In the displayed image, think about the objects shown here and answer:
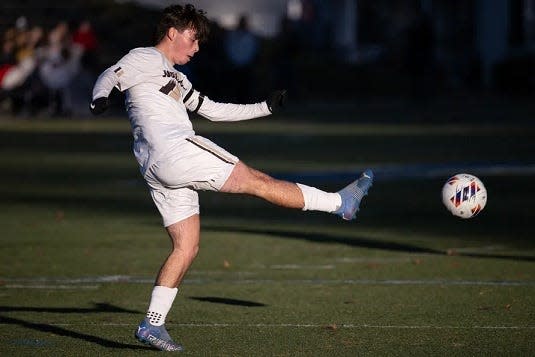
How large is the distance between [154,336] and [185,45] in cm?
183

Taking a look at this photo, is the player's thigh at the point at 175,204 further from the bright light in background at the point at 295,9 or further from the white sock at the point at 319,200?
the bright light in background at the point at 295,9

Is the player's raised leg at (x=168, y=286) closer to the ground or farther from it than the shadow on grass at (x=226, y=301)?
closer to the ground

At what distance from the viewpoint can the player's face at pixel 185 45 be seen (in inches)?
380

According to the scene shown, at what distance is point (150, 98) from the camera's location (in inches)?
373

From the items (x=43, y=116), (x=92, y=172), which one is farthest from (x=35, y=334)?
(x=43, y=116)

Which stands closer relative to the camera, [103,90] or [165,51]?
[103,90]

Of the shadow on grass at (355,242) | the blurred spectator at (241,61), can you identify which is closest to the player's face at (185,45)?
the shadow on grass at (355,242)

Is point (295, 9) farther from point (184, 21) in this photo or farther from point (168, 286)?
point (168, 286)

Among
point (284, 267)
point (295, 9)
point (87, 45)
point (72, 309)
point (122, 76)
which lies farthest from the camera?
point (295, 9)

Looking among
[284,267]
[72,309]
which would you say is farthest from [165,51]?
[284,267]

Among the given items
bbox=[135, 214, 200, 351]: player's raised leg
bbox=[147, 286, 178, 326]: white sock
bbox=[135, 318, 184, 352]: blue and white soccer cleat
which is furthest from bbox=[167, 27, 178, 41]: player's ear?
bbox=[135, 318, 184, 352]: blue and white soccer cleat

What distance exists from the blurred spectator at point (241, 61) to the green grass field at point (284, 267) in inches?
752

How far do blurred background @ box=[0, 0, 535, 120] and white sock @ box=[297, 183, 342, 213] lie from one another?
2902cm

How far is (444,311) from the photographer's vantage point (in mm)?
10945
